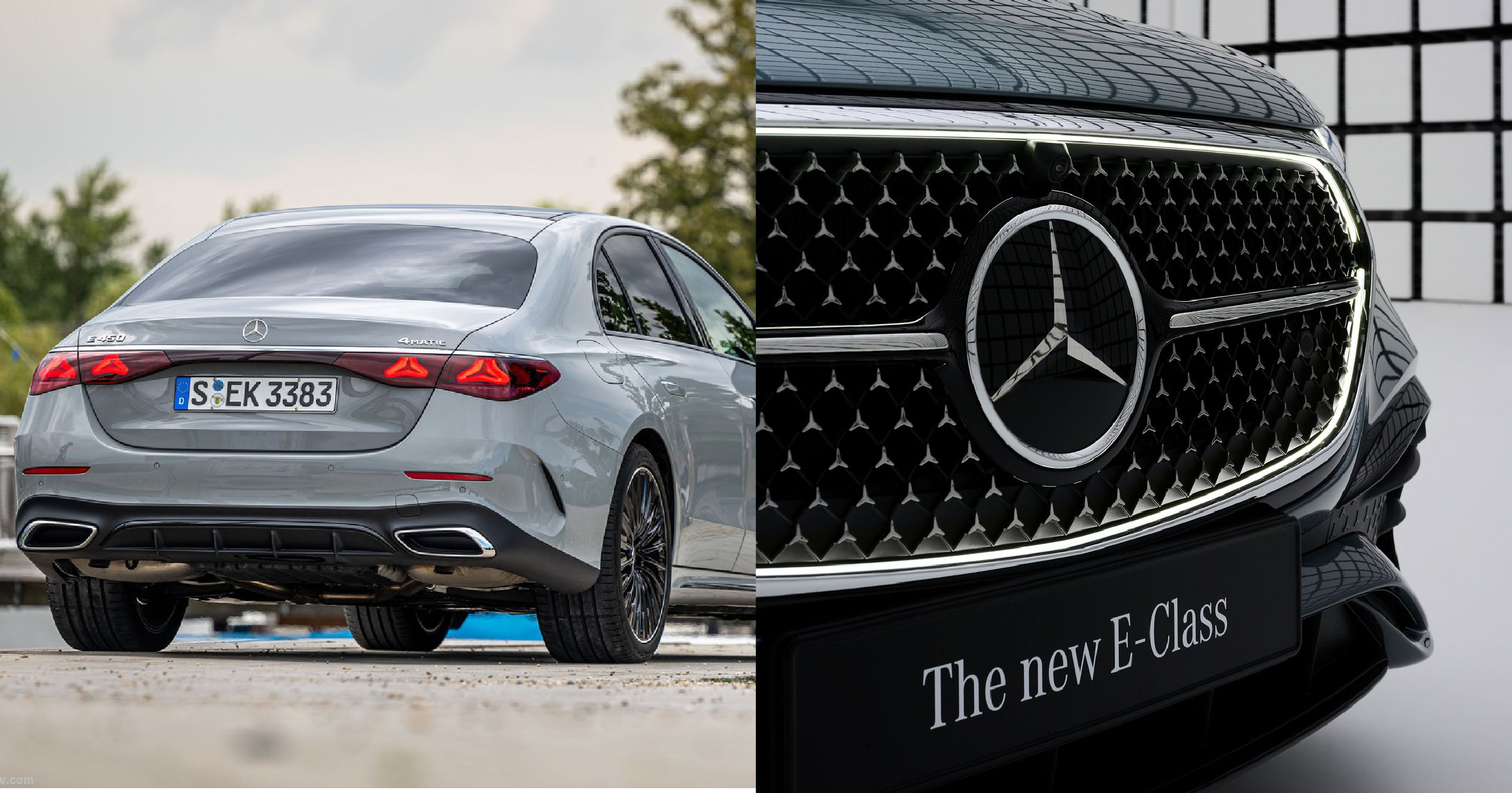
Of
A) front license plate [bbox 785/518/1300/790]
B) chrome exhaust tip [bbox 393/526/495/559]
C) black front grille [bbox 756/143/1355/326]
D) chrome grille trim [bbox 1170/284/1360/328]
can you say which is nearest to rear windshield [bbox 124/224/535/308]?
chrome exhaust tip [bbox 393/526/495/559]

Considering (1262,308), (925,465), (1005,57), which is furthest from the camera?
(1262,308)

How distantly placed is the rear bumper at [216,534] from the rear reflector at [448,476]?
Result: 0.04 m

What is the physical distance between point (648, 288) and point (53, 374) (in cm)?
51

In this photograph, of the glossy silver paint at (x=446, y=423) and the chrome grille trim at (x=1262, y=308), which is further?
the chrome grille trim at (x=1262, y=308)

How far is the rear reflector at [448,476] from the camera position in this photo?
A: 113 cm

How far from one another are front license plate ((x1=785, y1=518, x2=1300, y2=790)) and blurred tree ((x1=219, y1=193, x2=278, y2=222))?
2.04 feet

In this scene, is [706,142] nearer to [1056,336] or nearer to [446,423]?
[446,423]

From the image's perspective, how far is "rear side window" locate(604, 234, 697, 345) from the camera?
119 centimetres

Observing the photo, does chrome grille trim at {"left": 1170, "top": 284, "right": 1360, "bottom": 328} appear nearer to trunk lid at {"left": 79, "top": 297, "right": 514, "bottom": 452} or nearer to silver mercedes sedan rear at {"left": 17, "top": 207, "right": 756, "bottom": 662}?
silver mercedes sedan rear at {"left": 17, "top": 207, "right": 756, "bottom": 662}

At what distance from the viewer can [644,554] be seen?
1209 millimetres

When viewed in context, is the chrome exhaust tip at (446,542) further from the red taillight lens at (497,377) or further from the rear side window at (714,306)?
the rear side window at (714,306)

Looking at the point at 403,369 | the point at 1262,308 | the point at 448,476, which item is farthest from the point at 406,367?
the point at 1262,308

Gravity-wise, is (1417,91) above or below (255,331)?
above

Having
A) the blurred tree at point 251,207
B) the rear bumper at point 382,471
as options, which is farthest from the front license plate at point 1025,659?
the blurred tree at point 251,207
